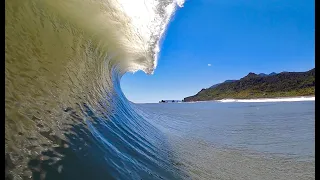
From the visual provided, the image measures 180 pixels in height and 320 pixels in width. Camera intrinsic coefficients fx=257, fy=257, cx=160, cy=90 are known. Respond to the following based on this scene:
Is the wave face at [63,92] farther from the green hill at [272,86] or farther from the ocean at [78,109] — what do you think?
the green hill at [272,86]

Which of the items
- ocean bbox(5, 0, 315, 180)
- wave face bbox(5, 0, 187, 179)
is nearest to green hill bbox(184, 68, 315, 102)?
ocean bbox(5, 0, 315, 180)

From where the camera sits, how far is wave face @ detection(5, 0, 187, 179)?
2.13 m

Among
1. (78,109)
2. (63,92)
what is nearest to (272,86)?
(78,109)

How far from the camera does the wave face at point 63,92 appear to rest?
2133mm

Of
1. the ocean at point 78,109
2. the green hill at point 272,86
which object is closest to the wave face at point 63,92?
the ocean at point 78,109

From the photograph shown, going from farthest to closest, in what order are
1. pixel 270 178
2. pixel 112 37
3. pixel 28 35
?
pixel 112 37, pixel 270 178, pixel 28 35

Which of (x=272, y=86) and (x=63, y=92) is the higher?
(x=272, y=86)

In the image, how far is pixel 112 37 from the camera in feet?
19.9

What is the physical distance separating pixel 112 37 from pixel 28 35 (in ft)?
11.6

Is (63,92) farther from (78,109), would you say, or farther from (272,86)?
(272,86)

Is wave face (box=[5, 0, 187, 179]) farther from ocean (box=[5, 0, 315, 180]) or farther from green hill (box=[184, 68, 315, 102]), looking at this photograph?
green hill (box=[184, 68, 315, 102])

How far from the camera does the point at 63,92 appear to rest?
3.19 m
